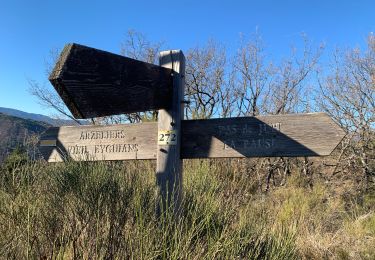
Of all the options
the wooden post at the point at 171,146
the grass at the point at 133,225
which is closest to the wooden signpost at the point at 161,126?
the wooden post at the point at 171,146

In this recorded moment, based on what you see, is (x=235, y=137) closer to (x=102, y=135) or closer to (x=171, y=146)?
(x=171, y=146)

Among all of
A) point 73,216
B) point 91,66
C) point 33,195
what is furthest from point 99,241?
point 33,195

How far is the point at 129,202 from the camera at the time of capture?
2746 millimetres

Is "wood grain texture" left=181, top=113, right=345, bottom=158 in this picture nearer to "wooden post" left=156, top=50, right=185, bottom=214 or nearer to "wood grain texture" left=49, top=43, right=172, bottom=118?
"wooden post" left=156, top=50, right=185, bottom=214

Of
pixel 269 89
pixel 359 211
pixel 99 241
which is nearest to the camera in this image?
pixel 99 241

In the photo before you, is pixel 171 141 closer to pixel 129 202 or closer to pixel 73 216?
pixel 129 202

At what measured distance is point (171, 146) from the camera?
281cm

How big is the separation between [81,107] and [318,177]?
21.7 ft

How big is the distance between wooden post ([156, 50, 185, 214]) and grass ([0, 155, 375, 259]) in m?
0.10

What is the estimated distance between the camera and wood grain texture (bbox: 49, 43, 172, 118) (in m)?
2.03

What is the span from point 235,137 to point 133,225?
34.2 inches

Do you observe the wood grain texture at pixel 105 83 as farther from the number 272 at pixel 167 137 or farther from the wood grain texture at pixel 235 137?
the wood grain texture at pixel 235 137

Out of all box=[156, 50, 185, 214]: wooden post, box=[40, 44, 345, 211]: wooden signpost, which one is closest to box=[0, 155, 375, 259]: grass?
box=[156, 50, 185, 214]: wooden post

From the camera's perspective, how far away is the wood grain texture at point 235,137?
2.45 m
